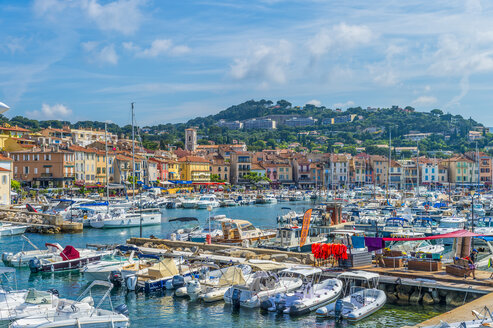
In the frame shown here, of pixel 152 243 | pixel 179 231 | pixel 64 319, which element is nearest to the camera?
pixel 64 319

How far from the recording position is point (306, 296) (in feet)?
67.5

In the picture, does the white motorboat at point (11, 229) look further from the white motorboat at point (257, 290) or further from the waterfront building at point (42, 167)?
the waterfront building at point (42, 167)

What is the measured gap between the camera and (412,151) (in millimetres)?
187375

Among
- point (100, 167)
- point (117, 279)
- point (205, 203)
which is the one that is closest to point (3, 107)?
point (117, 279)

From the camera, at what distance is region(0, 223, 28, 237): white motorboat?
4400cm

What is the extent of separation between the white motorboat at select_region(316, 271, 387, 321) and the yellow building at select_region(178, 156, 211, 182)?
95.5 metres

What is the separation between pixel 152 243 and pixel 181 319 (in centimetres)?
1430

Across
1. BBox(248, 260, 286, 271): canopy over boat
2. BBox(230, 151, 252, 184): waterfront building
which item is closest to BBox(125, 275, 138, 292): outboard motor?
BBox(248, 260, 286, 271): canopy over boat

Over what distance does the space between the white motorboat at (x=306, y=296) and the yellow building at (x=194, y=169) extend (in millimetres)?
94594

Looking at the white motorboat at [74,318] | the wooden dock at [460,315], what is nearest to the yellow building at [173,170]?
the white motorboat at [74,318]

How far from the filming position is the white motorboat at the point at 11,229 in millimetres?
44000

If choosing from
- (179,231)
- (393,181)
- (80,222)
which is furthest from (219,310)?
(393,181)

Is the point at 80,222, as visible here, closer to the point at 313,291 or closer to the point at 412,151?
the point at 313,291

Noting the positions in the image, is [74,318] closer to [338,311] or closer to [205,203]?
[338,311]
